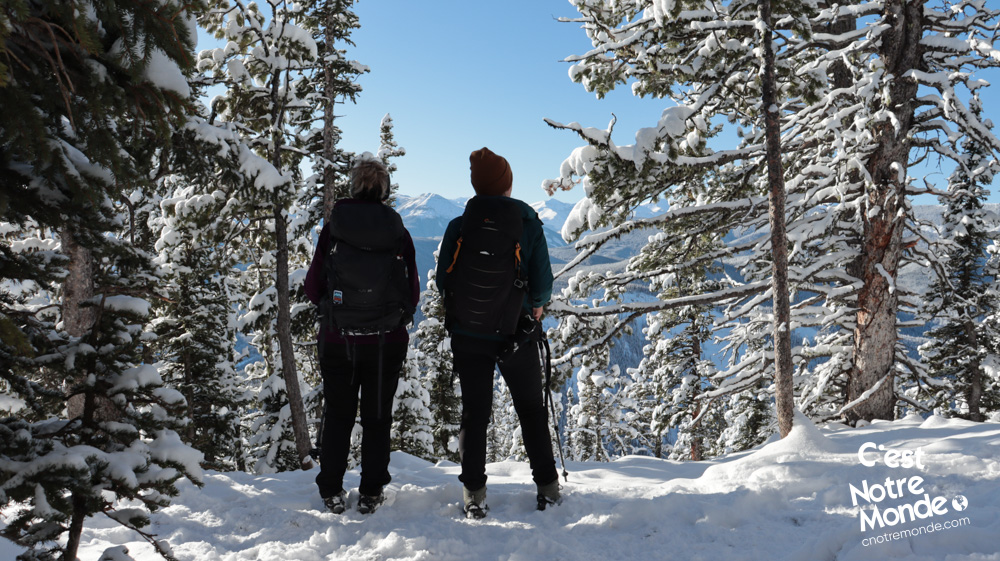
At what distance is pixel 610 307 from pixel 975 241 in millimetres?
18362

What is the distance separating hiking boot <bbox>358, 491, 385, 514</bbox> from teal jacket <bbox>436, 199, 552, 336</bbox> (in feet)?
5.62

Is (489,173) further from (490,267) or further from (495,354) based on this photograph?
(495,354)

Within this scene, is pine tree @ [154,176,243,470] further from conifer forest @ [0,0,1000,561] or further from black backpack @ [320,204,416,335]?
black backpack @ [320,204,416,335]

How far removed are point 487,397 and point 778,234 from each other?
4.64m

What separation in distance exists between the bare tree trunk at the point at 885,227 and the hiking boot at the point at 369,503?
7.38m

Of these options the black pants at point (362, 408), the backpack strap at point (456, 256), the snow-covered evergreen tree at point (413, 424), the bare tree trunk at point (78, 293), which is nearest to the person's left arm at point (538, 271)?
the backpack strap at point (456, 256)

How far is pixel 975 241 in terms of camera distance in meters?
18.3

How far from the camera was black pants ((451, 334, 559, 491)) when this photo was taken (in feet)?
13.1

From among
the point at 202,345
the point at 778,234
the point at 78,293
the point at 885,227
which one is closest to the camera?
the point at 778,234

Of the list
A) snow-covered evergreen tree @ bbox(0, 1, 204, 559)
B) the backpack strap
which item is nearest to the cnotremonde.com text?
the backpack strap

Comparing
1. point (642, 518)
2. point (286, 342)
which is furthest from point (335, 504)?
point (286, 342)

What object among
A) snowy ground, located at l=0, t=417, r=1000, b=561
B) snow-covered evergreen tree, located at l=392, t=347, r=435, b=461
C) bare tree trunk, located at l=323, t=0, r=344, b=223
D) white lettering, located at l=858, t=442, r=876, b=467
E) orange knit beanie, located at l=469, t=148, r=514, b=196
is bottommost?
snow-covered evergreen tree, located at l=392, t=347, r=435, b=461

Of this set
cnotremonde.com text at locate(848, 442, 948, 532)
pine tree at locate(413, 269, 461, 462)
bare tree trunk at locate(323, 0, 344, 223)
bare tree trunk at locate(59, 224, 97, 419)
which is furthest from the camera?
pine tree at locate(413, 269, 461, 462)

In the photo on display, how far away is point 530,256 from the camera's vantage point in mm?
4109
